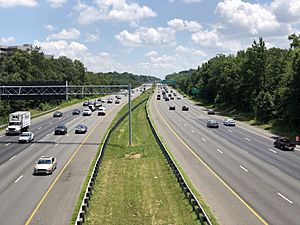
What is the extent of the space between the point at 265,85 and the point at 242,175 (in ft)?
192

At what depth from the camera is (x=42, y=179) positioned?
31281 millimetres

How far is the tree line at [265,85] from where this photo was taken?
202 feet

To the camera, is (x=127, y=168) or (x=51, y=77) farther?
(x=51, y=77)

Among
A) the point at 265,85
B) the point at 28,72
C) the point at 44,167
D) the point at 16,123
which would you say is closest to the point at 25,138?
the point at 16,123

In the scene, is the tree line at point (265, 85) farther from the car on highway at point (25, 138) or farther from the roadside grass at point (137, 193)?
the car on highway at point (25, 138)

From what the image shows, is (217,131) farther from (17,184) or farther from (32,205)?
(32,205)

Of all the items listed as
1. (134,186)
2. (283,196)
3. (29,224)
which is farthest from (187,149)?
(29,224)

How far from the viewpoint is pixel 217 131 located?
63.8 metres

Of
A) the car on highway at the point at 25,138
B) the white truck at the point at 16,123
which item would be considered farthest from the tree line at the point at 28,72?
the car on highway at the point at 25,138

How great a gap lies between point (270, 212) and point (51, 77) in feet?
437

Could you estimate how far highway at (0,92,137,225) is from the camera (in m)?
22.2

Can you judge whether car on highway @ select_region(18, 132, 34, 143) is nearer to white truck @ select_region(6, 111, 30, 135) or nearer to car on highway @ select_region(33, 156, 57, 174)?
white truck @ select_region(6, 111, 30, 135)

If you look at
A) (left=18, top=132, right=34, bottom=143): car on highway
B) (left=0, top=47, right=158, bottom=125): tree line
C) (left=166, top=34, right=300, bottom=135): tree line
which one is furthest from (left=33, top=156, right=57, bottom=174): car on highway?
(left=0, top=47, right=158, bottom=125): tree line

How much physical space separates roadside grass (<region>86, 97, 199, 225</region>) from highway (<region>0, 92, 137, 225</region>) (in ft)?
5.61
